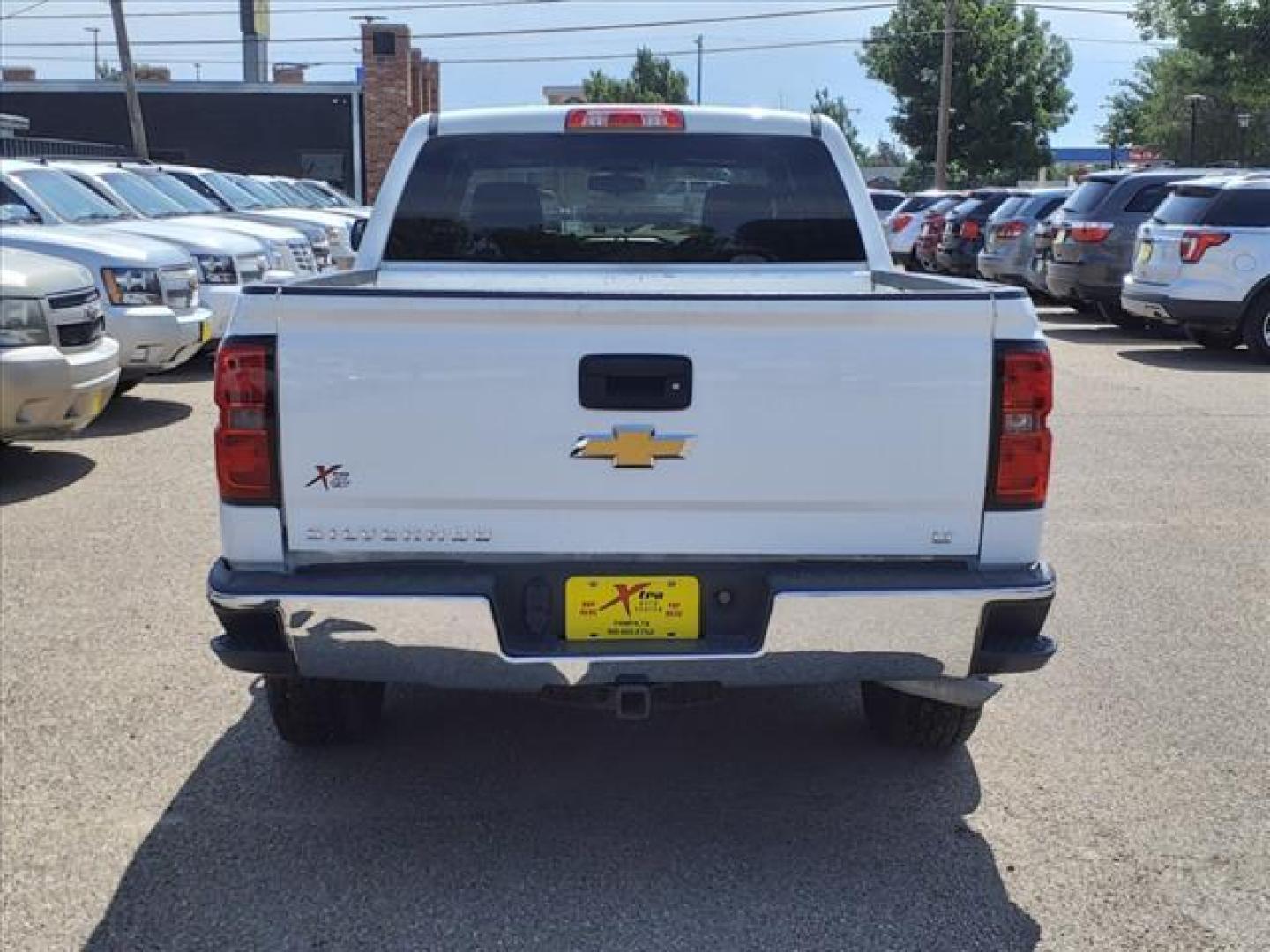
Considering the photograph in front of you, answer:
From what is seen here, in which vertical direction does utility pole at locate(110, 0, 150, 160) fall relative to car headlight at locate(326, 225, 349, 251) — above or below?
above

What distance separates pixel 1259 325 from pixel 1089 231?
3.00m

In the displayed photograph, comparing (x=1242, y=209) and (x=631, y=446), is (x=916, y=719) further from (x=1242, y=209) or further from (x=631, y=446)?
(x=1242, y=209)

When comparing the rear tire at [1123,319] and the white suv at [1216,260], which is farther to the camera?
the rear tire at [1123,319]

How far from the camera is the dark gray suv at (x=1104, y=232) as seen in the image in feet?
53.5

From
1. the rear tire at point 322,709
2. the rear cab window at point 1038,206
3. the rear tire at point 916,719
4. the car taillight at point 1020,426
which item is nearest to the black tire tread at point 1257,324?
the rear cab window at point 1038,206

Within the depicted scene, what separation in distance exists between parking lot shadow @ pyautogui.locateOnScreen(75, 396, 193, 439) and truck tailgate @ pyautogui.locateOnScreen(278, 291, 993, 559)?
7193mm

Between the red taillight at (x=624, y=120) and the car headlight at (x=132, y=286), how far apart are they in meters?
6.17

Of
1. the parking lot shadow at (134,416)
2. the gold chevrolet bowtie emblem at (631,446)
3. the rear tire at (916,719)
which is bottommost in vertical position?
the parking lot shadow at (134,416)

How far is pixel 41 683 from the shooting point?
16.4 feet

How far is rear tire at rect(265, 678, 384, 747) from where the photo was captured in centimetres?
418

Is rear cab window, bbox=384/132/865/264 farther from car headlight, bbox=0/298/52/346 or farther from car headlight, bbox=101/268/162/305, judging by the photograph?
car headlight, bbox=101/268/162/305

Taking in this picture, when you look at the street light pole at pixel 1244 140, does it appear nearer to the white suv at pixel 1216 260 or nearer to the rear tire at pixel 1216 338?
the rear tire at pixel 1216 338

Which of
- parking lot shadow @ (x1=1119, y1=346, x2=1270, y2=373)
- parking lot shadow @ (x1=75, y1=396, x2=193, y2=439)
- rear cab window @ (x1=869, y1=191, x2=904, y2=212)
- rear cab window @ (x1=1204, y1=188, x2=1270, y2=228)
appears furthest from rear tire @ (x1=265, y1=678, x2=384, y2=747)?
rear cab window @ (x1=869, y1=191, x2=904, y2=212)

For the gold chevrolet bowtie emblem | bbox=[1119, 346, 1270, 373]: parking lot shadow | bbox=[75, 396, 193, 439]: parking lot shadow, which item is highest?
the gold chevrolet bowtie emblem
